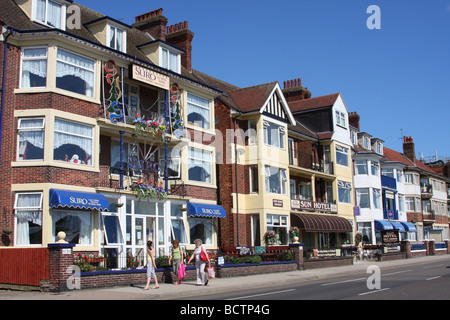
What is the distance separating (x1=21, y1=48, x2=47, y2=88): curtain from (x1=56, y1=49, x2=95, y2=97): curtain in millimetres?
592

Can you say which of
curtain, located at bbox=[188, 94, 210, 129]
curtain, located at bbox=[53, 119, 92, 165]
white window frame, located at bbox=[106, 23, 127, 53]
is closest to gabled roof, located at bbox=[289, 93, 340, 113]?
curtain, located at bbox=[188, 94, 210, 129]

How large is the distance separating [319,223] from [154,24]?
17513 mm

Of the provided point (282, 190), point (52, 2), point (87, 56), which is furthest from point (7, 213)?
point (282, 190)

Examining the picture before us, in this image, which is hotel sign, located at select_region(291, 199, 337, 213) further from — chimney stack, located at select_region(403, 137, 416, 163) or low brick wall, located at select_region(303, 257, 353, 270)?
chimney stack, located at select_region(403, 137, 416, 163)

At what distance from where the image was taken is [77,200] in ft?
65.9

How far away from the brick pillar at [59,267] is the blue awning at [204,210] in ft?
32.8

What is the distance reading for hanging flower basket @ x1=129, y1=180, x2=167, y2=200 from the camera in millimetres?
23000

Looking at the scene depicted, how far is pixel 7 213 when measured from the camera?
19688mm

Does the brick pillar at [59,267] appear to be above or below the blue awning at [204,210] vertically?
below

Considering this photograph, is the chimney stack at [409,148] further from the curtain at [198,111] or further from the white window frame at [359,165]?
the curtain at [198,111]

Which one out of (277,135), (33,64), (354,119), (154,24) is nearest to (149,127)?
(33,64)

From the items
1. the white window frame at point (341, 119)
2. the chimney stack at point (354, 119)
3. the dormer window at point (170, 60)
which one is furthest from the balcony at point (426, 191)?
the dormer window at point (170, 60)

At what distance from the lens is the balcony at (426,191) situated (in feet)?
201

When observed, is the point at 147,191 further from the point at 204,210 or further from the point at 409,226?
the point at 409,226
